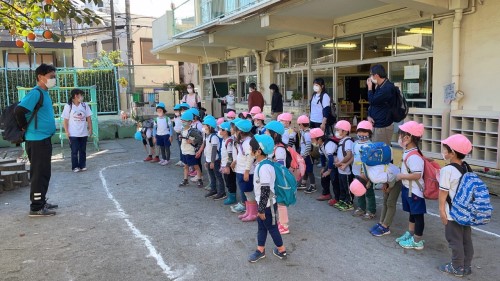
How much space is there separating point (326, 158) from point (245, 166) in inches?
60.6

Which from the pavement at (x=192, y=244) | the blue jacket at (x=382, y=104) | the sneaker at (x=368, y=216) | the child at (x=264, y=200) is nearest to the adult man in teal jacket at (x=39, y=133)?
the pavement at (x=192, y=244)

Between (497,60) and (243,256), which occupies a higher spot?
(497,60)

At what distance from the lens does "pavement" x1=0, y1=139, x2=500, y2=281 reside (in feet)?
13.3

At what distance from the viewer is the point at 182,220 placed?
570 centimetres

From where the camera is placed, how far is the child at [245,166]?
5.45 metres

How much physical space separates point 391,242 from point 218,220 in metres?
2.29

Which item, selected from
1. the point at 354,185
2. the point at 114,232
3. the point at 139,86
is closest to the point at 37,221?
the point at 114,232

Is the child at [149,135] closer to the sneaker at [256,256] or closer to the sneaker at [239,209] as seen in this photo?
the sneaker at [239,209]

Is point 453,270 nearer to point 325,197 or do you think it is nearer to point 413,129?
point 413,129

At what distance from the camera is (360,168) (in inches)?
208

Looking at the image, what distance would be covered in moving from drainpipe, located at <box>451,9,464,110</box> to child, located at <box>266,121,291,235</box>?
385 centimetres

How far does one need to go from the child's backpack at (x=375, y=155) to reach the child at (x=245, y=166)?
4.78 ft

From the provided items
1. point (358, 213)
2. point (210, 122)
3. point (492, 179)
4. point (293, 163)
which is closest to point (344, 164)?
point (358, 213)

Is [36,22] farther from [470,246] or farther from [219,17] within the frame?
[219,17]
